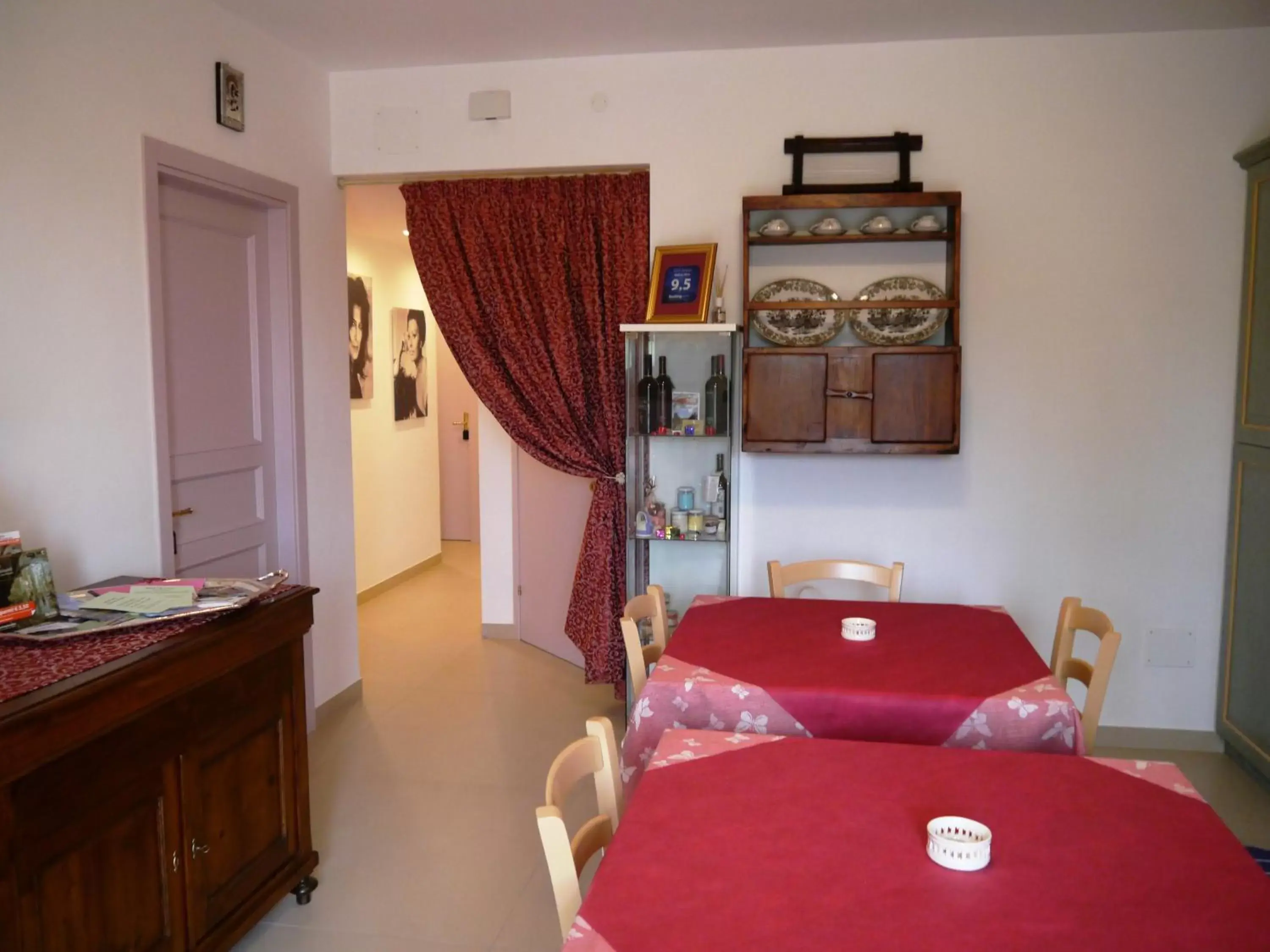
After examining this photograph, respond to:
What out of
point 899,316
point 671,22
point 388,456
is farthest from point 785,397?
point 388,456

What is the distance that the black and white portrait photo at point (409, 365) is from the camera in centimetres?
701

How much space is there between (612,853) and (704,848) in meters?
0.15

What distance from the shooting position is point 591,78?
3.98 metres

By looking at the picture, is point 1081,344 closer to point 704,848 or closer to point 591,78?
point 591,78

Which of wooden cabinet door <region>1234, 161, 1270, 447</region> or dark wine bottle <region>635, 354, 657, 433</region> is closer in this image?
wooden cabinet door <region>1234, 161, 1270, 447</region>

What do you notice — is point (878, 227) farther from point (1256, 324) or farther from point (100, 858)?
point (100, 858)

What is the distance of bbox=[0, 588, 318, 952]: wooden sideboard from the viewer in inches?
71.9

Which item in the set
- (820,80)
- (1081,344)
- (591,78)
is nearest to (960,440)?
(1081,344)

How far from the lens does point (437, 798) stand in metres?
3.51

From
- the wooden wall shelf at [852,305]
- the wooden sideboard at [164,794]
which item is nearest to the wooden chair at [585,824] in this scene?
the wooden sideboard at [164,794]

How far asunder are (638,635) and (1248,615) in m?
2.43

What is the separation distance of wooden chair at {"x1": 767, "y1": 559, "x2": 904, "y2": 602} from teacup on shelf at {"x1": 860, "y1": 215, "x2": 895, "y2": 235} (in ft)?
4.15

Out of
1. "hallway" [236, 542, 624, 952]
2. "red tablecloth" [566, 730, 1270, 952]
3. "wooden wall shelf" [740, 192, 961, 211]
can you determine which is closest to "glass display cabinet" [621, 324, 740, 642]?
"wooden wall shelf" [740, 192, 961, 211]

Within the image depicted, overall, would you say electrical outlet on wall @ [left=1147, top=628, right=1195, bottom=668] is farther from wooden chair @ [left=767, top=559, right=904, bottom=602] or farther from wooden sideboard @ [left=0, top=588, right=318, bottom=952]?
wooden sideboard @ [left=0, top=588, right=318, bottom=952]
